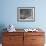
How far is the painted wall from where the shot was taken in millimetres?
4293

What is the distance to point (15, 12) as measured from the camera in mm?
4309

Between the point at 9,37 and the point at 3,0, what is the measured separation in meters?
1.27

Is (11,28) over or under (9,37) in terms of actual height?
over

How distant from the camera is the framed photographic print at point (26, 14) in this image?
4316 mm

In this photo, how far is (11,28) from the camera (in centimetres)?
393

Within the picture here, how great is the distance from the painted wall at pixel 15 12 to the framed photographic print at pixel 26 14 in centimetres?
10

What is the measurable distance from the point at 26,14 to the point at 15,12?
14.7 inches

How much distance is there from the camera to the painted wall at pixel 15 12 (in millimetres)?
4293

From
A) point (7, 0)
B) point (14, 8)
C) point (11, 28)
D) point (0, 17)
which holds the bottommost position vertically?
point (11, 28)

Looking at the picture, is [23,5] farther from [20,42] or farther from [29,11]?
[20,42]

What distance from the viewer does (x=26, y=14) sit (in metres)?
4.36

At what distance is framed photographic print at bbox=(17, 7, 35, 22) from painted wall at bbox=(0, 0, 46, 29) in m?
0.10

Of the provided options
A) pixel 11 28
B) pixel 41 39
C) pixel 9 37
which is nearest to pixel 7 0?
pixel 11 28

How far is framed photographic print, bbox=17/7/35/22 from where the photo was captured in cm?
432
